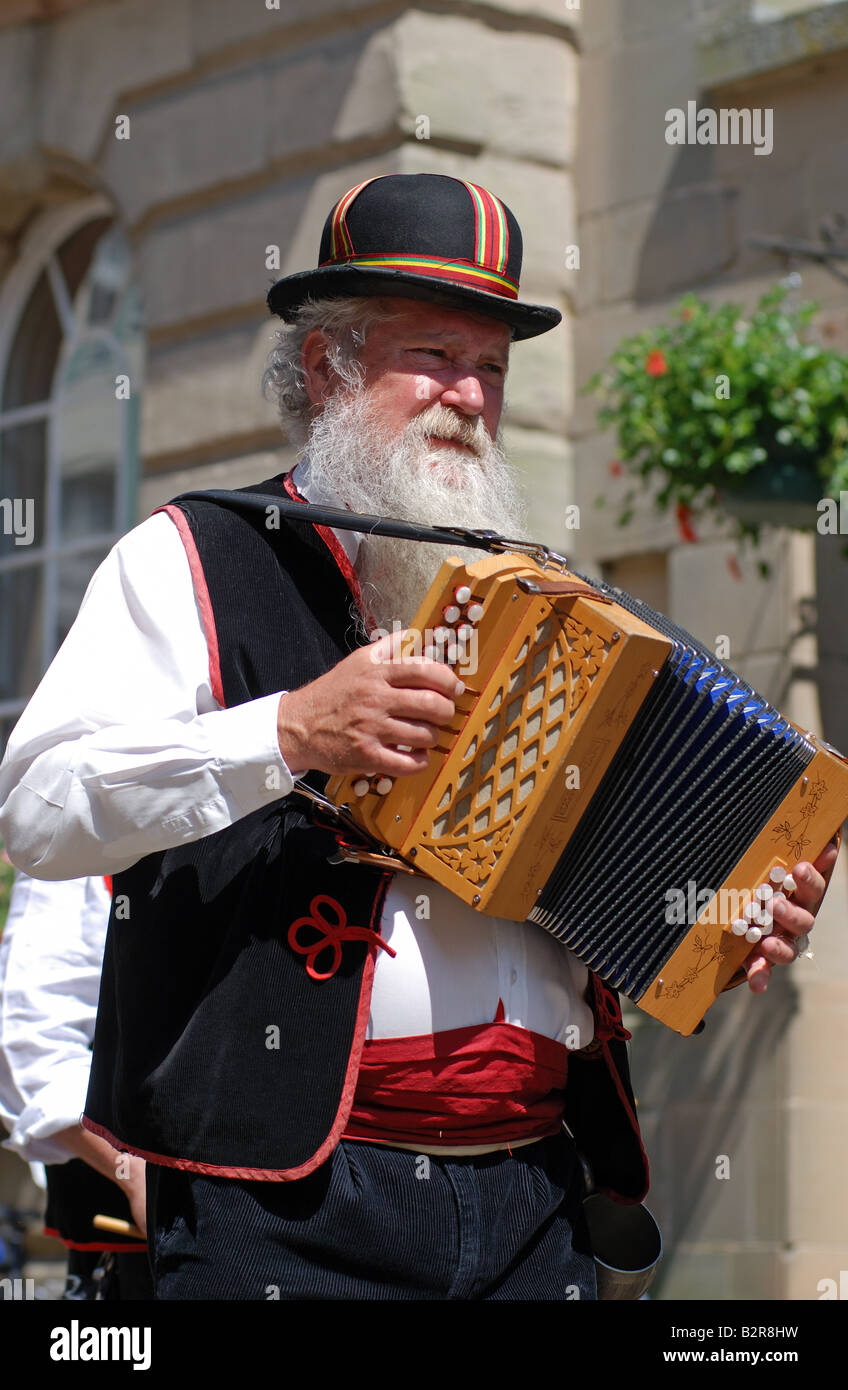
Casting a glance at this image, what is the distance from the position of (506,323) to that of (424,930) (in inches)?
38.0

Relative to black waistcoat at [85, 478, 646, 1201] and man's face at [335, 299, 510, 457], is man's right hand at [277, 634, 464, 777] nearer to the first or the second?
black waistcoat at [85, 478, 646, 1201]

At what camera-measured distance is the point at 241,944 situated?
2473 mm

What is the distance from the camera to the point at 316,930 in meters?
2.52

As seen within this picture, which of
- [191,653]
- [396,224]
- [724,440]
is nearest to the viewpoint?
[191,653]

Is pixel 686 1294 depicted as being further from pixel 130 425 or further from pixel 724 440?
pixel 130 425

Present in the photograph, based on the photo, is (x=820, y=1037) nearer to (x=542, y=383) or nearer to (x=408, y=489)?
(x=542, y=383)

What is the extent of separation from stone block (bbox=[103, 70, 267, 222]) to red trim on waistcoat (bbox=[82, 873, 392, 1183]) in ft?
14.8

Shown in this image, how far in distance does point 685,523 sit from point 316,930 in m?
3.11

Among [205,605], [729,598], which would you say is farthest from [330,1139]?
[729,598]

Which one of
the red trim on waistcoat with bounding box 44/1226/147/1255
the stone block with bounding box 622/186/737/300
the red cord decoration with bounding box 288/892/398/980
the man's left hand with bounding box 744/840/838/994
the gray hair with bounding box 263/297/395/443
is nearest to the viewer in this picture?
the red cord decoration with bounding box 288/892/398/980

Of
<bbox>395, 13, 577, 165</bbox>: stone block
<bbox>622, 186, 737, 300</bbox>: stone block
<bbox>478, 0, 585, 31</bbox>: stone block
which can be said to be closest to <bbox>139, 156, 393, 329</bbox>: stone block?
<bbox>395, 13, 577, 165</bbox>: stone block

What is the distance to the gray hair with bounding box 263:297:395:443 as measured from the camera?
114 inches

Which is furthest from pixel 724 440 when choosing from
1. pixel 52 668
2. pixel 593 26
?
pixel 52 668

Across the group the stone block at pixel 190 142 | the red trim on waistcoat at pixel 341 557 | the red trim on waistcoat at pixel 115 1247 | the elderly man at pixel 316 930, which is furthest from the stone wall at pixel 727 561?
the red trim on waistcoat at pixel 341 557
